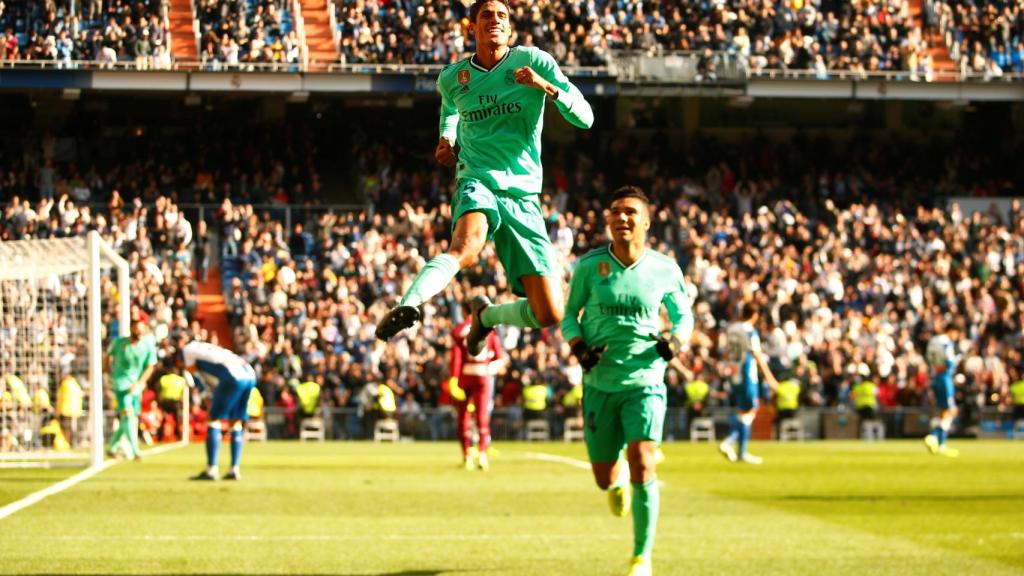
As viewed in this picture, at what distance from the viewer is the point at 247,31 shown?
144 feet

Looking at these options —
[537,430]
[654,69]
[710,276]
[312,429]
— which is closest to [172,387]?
[312,429]

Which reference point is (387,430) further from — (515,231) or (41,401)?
(515,231)

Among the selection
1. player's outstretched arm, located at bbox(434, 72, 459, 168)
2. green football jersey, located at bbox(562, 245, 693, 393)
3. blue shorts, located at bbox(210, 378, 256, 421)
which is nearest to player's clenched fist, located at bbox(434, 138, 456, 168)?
player's outstretched arm, located at bbox(434, 72, 459, 168)

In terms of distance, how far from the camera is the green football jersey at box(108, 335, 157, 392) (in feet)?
80.1

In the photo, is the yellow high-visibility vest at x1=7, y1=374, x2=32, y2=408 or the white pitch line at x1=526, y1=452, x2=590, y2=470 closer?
the yellow high-visibility vest at x1=7, y1=374, x2=32, y2=408

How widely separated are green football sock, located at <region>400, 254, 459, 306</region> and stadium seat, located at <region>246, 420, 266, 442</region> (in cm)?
2672

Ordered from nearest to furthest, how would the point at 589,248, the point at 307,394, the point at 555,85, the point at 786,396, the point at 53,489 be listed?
the point at 555,85 → the point at 53,489 → the point at 307,394 → the point at 786,396 → the point at 589,248

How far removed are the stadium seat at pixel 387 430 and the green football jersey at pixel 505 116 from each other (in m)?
26.5

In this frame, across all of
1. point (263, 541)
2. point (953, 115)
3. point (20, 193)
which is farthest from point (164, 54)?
point (263, 541)

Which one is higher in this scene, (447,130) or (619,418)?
(447,130)

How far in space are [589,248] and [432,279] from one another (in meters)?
31.8

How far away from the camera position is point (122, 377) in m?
24.6

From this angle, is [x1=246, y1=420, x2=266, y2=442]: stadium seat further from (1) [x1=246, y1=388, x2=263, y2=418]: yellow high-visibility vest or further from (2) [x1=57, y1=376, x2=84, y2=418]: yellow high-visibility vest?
(2) [x1=57, y1=376, x2=84, y2=418]: yellow high-visibility vest

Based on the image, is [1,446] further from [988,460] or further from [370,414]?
[988,460]
